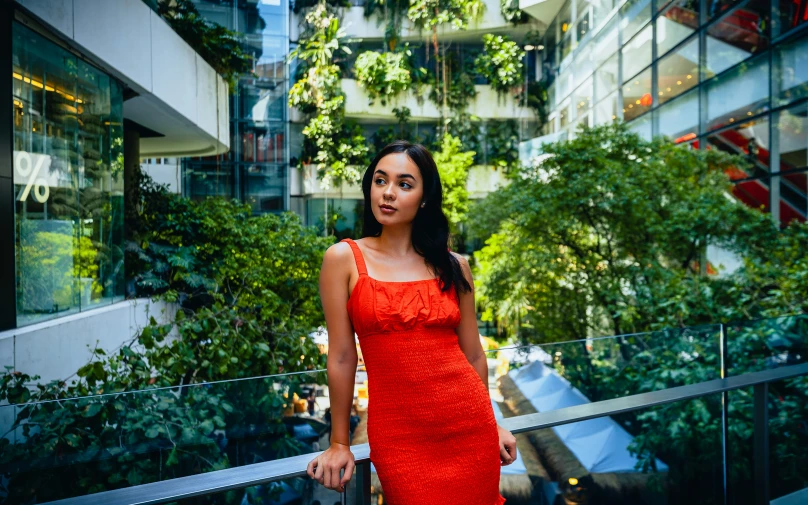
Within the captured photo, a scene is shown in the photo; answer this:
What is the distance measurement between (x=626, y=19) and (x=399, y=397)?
1526 centimetres

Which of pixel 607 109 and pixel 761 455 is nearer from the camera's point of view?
pixel 761 455

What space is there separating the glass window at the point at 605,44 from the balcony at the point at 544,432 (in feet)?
45.2

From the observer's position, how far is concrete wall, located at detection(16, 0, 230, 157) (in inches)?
217

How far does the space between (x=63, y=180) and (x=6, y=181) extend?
1178 mm

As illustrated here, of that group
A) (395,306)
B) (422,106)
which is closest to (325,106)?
(422,106)

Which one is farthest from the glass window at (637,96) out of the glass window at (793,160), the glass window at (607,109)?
the glass window at (793,160)

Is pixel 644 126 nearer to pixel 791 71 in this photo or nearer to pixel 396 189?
pixel 791 71

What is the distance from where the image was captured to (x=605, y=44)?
15.7 metres

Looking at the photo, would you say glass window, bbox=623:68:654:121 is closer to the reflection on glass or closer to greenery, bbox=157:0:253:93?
the reflection on glass

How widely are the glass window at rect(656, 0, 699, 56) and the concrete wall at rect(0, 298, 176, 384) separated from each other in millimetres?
10985

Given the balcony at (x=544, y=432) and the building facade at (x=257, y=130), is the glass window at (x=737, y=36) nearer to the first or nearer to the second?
the balcony at (x=544, y=432)

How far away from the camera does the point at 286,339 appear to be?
17.1ft

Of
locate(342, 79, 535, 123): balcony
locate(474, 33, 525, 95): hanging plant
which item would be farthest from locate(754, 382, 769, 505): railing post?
locate(474, 33, 525, 95): hanging plant

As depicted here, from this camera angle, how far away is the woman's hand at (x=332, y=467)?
1.34 metres
